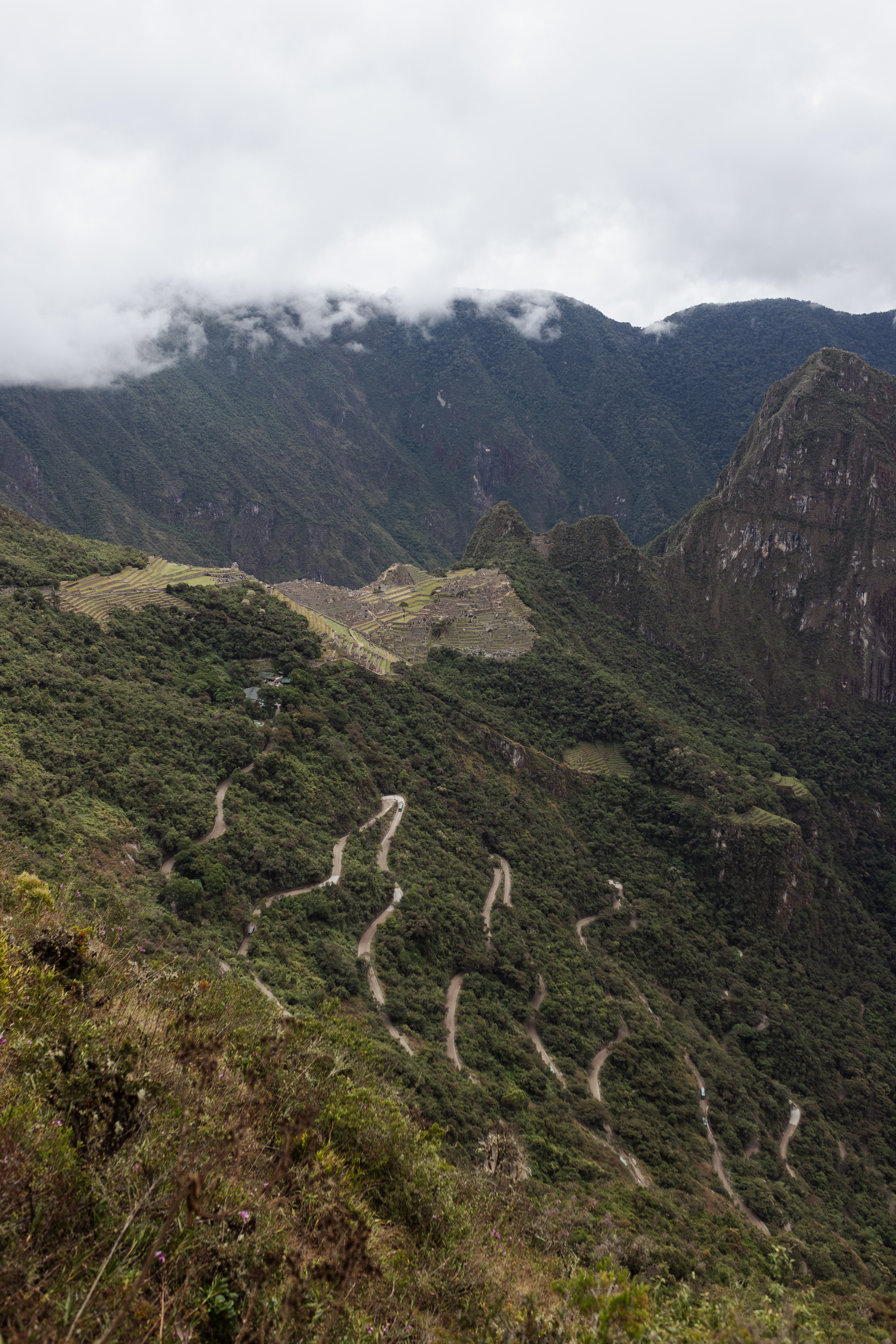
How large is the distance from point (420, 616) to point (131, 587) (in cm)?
2891

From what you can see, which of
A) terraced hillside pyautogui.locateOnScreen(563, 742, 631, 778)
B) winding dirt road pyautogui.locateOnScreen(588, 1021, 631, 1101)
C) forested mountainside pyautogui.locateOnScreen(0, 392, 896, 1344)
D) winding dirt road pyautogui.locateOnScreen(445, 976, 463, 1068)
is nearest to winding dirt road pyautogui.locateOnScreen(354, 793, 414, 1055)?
forested mountainside pyautogui.locateOnScreen(0, 392, 896, 1344)

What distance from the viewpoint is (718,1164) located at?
107 feet

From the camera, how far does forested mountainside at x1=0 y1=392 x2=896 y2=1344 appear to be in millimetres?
6363

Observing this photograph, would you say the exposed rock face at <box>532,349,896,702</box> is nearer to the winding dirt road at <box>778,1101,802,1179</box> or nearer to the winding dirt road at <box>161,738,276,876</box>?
the winding dirt road at <box>778,1101,802,1179</box>

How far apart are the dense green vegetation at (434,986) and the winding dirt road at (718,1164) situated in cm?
62

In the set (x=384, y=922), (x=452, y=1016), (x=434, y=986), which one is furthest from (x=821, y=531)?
(x=452, y=1016)

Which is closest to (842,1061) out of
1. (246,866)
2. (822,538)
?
(246,866)

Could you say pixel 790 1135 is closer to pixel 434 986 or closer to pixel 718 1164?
pixel 718 1164

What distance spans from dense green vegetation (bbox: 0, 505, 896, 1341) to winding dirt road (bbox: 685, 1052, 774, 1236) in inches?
24.3

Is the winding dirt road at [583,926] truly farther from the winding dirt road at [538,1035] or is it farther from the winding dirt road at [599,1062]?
the winding dirt road at [538,1035]

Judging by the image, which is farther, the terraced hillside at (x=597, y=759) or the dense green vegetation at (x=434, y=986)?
the terraced hillside at (x=597, y=759)

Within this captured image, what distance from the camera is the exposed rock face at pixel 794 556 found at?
276 ft

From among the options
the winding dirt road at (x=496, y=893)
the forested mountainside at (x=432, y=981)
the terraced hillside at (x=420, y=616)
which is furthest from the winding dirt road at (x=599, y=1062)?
the terraced hillside at (x=420, y=616)

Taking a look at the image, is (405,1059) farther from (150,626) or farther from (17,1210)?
(150,626)
